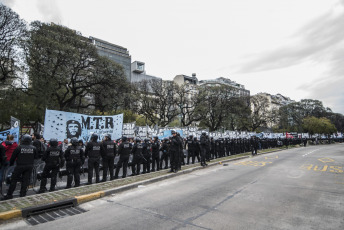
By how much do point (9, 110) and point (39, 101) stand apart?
304 centimetres

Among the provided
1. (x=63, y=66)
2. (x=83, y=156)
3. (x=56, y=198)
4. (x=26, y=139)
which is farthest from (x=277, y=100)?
(x=56, y=198)

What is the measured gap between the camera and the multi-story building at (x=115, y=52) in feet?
245

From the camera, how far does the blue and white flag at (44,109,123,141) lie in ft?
28.1

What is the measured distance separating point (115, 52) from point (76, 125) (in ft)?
248

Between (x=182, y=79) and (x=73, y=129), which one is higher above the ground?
(x=182, y=79)

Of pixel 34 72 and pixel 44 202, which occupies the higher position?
pixel 34 72

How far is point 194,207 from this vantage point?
530 cm

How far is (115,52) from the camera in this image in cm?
7981

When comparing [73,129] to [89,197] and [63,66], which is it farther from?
[63,66]

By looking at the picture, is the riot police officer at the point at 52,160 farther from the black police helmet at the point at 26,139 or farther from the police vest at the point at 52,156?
the black police helmet at the point at 26,139

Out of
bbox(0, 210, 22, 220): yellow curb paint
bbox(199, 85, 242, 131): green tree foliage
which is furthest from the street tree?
bbox(0, 210, 22, 220): yellow curb paint

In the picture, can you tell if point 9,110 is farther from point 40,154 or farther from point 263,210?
point 263,210

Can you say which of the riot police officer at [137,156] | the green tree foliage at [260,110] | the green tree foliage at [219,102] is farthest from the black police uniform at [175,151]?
the green tree foliage at [260,110]

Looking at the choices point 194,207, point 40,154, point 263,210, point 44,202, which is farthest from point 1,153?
point 263,210
